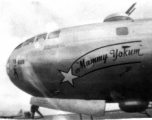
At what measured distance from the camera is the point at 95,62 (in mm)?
8828

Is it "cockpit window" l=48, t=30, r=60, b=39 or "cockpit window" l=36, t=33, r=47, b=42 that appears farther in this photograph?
"cockpit window" l=36, t=33, r=47, b=42

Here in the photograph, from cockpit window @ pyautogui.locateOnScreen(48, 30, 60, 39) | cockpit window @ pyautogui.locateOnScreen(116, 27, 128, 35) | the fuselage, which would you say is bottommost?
the fuselage

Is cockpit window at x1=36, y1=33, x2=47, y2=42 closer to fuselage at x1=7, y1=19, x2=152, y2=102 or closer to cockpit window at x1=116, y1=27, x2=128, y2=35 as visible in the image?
fuselage at x1=7, y1=19, x2=152, y2=102

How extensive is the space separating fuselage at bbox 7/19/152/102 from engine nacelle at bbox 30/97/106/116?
227 millimetres

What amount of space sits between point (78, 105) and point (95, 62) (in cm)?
221

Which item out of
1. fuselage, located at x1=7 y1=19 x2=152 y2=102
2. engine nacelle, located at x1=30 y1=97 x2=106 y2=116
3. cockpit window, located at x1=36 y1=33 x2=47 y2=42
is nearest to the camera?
fuselage, located at x1=7 y1=19 x2=152 y2=102

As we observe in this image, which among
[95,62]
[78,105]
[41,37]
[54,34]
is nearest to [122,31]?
[95,62]

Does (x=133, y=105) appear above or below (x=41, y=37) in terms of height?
below

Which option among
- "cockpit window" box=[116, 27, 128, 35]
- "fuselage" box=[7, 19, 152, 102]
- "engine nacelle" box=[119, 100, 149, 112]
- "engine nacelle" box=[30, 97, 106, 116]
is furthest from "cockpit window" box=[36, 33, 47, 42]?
"engine nacelle" box=[119, 100, 149, 112]

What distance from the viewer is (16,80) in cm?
1126

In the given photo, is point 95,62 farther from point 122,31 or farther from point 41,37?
point 41,37

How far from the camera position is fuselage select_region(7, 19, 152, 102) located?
8.45 meters

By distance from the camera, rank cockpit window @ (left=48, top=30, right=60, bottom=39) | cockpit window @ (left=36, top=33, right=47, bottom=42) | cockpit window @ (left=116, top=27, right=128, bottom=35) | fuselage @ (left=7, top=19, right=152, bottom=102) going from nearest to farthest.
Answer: fuselage @ (left=7, top=19, right=152, bottom=102) → cockpit window @ (left=116, top=27, right=128, bottom=35) → cockpit window @ (left=48, top=30, right=60, bottom=39) → cockpit window @ (left=36, top=33, right=47, bottom=42)

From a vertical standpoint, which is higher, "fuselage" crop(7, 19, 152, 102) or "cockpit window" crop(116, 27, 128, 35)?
"cockpit window" crop(116, 27, 128, 35)
